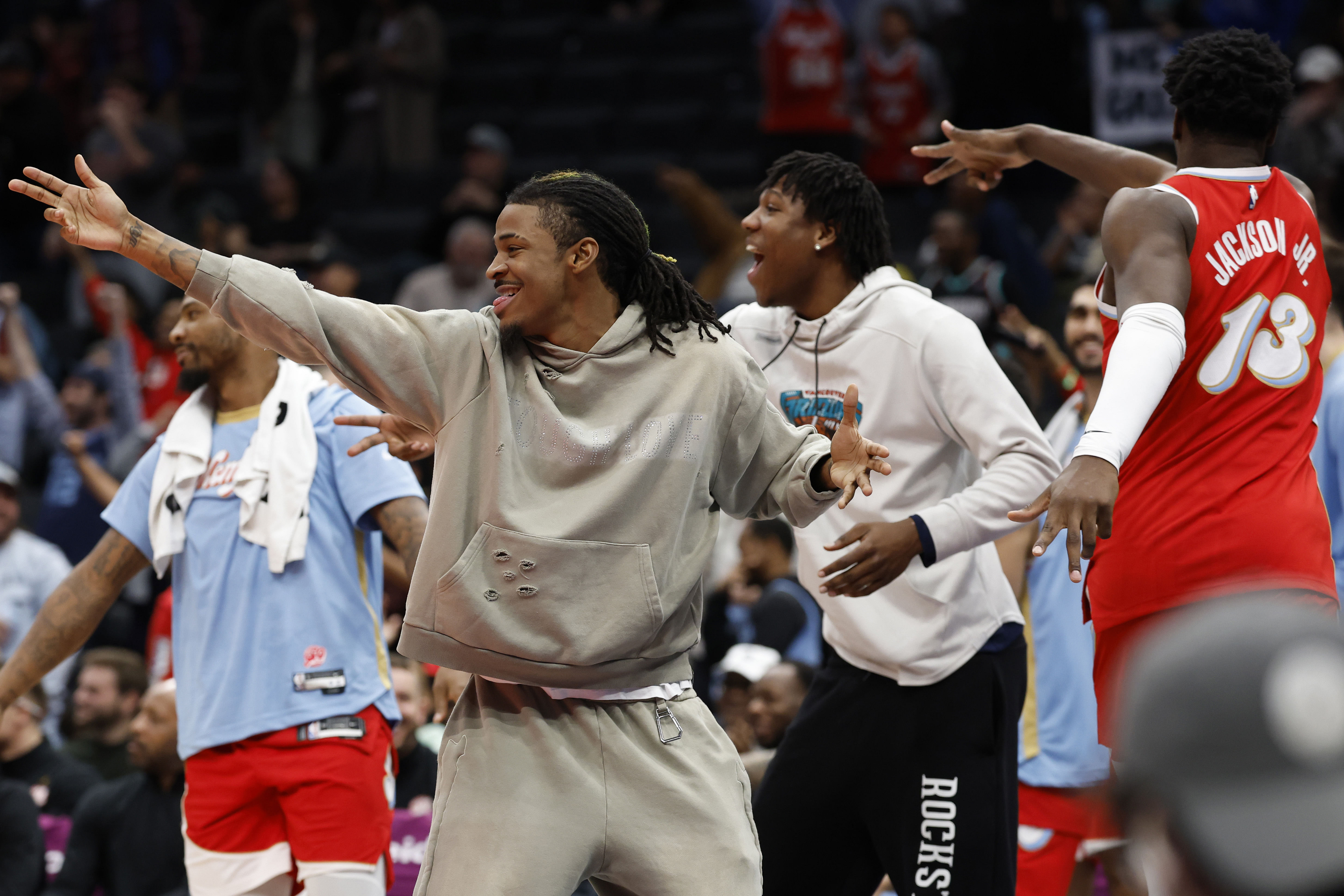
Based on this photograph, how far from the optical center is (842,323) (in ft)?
13.6

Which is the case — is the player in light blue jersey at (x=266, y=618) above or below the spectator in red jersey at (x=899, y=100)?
below

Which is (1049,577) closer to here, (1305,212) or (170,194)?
(1305,212)

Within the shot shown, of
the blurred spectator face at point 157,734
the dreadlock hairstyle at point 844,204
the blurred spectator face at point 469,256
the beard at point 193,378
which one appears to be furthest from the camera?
the blurred spectator face at point 469,256

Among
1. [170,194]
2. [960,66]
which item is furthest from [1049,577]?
[170,194]

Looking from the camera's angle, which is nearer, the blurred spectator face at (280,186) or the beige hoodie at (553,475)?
the beige hoodie at (553,475)

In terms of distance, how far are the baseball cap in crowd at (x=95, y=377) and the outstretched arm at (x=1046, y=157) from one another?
23.5 ft

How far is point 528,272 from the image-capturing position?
3273mm

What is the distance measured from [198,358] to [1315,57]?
7370 millimetres

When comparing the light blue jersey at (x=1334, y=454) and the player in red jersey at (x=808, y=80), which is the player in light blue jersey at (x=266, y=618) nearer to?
the light blue jersey at (x=1334, y=454)

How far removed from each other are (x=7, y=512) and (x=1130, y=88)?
728 centimetres

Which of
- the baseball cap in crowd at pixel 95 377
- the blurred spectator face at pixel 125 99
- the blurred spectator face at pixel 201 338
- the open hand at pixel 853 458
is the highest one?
the blurred spectator face at pixel 125 99

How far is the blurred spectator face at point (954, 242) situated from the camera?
8906mm

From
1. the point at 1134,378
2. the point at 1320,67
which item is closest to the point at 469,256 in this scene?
the point at 1320,67

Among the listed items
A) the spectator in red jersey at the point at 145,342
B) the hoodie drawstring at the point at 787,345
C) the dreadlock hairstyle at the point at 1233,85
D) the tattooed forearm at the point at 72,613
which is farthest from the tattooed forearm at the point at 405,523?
A: the spectator in red jersey at the point at 145,342
